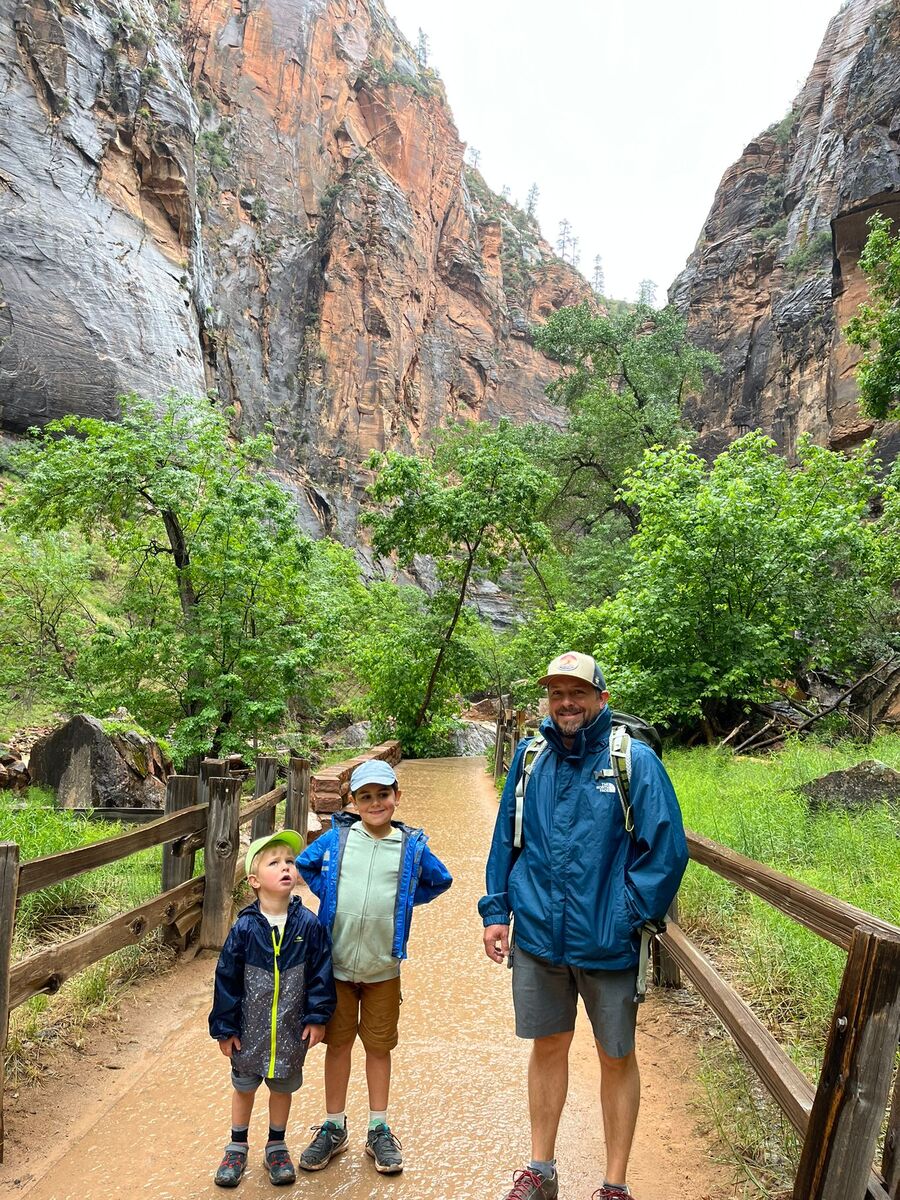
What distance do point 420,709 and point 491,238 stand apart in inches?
2436

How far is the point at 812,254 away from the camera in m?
34.6

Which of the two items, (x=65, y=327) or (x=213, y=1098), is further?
(x=65, y=327)

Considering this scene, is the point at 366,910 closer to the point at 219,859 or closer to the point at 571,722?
the point at 571,722

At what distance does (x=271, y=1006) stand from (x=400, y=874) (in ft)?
2.11

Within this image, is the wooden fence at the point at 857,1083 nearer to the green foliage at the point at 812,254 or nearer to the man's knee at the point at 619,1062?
the man's knee at the point at 619,1062

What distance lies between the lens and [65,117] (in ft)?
99.4

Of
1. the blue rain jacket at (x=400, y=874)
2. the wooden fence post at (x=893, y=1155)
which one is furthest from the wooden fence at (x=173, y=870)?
the wooden fence post at (x=893, y=1155)

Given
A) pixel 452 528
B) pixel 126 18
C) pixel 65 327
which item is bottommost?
pixel 452 528

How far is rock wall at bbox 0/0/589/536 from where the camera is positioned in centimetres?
2879

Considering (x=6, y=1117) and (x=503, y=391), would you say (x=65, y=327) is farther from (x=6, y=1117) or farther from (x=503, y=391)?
(x=503, y=391)

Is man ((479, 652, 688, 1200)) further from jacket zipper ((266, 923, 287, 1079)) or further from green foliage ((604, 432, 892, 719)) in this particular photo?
green foliage ((604, 432, 892, 719))

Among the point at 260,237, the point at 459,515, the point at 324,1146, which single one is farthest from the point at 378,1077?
the point at 260,237

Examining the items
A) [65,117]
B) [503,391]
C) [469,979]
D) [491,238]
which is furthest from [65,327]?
[491,238]

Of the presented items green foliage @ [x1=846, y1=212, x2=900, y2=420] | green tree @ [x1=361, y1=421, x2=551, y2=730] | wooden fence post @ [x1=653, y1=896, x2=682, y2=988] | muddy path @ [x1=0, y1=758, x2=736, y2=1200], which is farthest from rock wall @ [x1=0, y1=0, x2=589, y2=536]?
wooden fence post @ [x1=653, y1=896, x2=682, y2=988]
